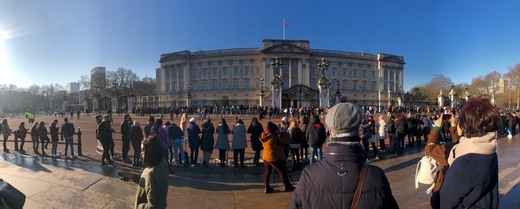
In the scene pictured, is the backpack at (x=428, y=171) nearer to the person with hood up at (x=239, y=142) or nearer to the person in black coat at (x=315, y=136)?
the person in black coat at (x=315, y=136)

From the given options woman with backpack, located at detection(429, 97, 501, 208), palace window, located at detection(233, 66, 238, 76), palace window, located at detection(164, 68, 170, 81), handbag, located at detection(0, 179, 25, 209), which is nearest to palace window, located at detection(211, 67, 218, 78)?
palace window, located at detection(233, 66, 238, 76)

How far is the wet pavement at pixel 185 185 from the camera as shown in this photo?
5.39 meters

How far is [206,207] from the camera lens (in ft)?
17.3

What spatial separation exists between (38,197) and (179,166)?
3826mm

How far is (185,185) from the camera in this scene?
6.68 m

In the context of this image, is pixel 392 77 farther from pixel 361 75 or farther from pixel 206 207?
pixel 206 207

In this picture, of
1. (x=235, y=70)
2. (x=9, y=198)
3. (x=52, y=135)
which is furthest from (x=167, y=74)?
(x=9, y=198)

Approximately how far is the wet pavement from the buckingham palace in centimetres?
6155

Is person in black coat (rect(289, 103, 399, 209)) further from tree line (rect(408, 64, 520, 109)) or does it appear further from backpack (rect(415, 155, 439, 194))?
tree line (rect(408, 64, 520, 109))

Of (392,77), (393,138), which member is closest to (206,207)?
(393,138)

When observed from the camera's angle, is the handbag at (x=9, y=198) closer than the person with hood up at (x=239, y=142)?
Yes

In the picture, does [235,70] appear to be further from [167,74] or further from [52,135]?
[52,135]

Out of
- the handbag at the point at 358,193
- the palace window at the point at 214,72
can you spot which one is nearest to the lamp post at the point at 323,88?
the handbag at the point at 358,193

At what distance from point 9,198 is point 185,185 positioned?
4959 millimetres
